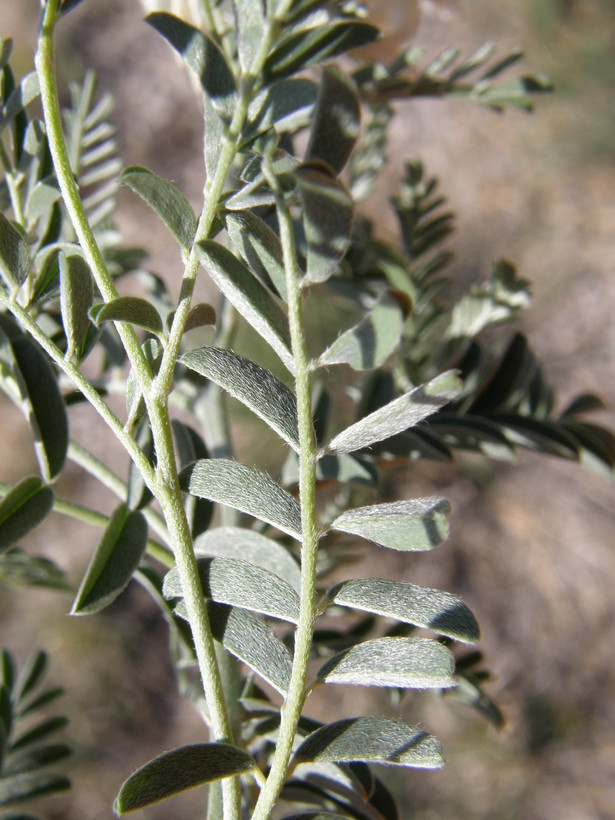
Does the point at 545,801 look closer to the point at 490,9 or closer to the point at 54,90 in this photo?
the point at 54,90

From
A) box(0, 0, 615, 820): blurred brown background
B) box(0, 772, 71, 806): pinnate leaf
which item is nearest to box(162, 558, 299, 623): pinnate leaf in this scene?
box(0, 772, 71, 806): pinnate leaf

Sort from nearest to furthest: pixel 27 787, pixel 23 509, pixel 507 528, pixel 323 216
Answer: pixel 323 216 < pixel 23 509 < pixel 27 787 < pixel 507 528

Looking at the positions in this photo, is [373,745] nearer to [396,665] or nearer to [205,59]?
[396,665]

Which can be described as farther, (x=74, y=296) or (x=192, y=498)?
(x=192, y=498)

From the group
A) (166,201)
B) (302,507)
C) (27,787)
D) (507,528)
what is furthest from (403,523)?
(507,528)

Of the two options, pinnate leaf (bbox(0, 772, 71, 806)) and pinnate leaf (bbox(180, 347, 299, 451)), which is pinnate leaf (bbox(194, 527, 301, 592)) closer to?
pinnate leaf (bbox(180, 347, 299, 451))

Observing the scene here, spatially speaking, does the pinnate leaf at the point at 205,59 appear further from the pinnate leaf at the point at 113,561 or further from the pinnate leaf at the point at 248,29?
the pinnate leaf at the point at 113,561

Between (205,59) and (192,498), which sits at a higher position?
(205,59)
